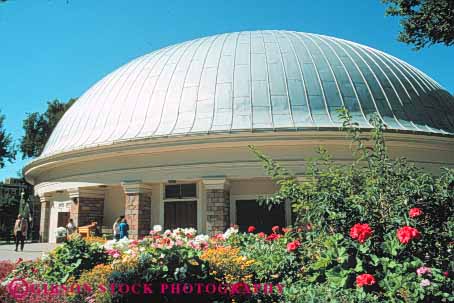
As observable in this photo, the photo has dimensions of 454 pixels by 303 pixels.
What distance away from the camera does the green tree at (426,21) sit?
11258 millimetres

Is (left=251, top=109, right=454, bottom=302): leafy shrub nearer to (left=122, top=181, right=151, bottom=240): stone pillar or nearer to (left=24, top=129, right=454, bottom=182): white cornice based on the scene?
(left=24, top=129, right=454, bottom=182): white cornice

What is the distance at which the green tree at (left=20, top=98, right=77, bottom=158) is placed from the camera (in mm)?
41719

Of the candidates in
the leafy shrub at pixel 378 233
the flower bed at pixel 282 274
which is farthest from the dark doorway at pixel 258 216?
the leafy shrub at pixel 378 233

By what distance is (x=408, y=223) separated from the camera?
5.38 m

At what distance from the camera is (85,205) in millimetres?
18922

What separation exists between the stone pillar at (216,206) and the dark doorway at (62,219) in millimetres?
9115

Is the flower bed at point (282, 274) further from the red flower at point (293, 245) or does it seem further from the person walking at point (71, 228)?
the person walking at point (71, 228)

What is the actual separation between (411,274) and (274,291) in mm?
1845

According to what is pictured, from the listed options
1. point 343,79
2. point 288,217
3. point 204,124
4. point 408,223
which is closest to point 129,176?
point 204,124

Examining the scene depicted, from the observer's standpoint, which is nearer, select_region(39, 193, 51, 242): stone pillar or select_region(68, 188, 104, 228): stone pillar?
select_region(68, 188, 104, 228): stone pillar

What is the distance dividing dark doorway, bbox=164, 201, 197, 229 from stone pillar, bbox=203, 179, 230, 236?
143cm

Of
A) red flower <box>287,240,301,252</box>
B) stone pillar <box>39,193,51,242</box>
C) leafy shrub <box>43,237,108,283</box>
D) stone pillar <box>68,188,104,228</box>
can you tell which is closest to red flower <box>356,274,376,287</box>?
red flower <box>287,240,301,252</box>

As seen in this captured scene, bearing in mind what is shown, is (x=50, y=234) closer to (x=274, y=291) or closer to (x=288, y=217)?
(x=288, y=217)

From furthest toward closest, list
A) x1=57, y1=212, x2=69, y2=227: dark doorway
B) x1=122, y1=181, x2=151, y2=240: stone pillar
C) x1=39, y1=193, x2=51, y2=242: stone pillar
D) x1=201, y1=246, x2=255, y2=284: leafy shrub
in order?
1. x1=39, y1=193, x2=51, y2=242: stone pillar
2. x1=57, y1=212, x2=69, y2=227: dark doorway
3. x1=122, y1=181, x2=151, y2=240: stone pillar
4. x1=201, y1=246, x2=255, y2=284: leafy shrub
